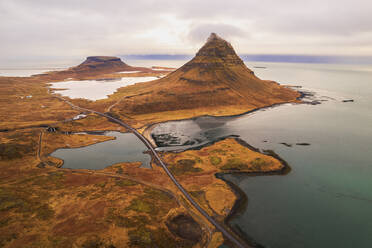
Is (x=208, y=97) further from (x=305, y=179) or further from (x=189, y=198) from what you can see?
(x=189, y=198)

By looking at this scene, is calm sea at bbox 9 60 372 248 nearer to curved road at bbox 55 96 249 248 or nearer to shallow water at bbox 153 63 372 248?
shallow water at bbox 153 63 372 248

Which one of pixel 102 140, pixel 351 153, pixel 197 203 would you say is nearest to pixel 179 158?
pixel 197 203

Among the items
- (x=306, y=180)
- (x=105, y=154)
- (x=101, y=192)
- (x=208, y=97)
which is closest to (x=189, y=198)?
(x=101, y=192)

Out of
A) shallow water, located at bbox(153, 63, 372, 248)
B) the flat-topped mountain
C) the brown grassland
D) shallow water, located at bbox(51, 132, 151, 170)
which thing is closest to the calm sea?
shallow water, located at bbox(153, 63, 372, 248)

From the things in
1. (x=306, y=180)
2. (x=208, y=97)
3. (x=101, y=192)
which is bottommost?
(x=101, y=192)

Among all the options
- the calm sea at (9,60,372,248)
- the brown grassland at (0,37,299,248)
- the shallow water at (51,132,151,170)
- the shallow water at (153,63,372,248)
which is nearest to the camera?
the brown grassland at (0,37,299,248)

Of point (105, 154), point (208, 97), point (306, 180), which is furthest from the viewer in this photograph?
point (208, 97)

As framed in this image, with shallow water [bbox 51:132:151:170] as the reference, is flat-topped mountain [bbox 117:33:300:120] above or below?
above
